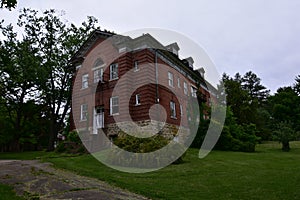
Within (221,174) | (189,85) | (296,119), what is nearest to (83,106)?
(189,85)

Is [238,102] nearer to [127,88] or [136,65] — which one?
[136,65]

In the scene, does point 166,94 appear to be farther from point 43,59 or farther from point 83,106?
point 43,59

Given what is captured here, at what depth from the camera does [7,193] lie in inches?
309

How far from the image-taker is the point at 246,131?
81.8ft

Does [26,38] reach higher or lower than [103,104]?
higher

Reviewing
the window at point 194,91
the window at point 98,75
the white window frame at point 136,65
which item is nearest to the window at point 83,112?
the window at point 98,75

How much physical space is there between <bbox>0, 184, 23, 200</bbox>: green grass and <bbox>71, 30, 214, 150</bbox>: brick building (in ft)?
41.6

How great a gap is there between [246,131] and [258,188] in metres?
17.3

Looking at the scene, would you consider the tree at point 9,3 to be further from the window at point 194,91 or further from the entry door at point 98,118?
the window at point 194,91

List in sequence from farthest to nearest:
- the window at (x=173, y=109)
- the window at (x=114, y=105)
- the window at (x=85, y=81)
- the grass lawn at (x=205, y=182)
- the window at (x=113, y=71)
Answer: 1. the window at (x=85, y=81)
2. the window at (x=173, y=109)
3. the window at (x=113, y=71)
4. the window at (x=114, y=105)
5. the grass lawn at (x=205, y=182)

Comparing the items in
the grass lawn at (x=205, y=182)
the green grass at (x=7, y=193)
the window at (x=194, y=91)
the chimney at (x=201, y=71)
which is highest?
the chimney at (x=201, y=71)

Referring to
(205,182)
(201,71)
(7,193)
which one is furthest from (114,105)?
(201,71)

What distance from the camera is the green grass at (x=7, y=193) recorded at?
23.8 feet

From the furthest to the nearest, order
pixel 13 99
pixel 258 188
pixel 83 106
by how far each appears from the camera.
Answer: pixel 13 99 < pixel 83 106 < pixel 258 188
